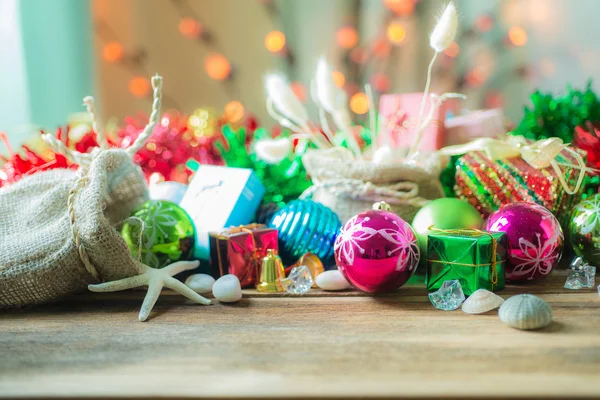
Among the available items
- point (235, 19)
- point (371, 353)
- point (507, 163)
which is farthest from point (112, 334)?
point (235, 19)

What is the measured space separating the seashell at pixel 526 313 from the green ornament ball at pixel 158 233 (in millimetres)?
413

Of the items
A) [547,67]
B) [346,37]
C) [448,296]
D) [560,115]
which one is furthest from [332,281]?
[346,37]

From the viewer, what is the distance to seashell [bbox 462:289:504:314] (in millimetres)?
579

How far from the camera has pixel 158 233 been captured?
0.69m

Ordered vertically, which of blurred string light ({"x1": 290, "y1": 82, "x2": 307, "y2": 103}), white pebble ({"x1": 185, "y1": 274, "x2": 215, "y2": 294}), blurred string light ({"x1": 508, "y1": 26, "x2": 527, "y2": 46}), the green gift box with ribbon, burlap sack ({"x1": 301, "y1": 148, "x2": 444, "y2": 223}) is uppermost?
blurred string light ({"x1": 508, "y1": 26, "x2": 527, "y2": 46})

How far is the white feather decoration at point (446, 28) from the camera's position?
69 centimetres

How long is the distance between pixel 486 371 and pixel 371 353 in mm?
100

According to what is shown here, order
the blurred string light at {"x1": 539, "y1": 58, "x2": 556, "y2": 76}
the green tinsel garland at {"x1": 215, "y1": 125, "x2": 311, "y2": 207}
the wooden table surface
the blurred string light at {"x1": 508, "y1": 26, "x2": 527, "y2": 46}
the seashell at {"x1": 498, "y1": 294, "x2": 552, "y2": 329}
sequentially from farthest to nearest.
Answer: the blurred string light at {"x1": 508, "y1": 26, "x2": 527, "y2": 46} → the blurred string light at {"x1": 539, "y1": 58, "x2": 556, "y2": 76} → the green tinsel garland at {"x1": 215, "y1": 125, "x2": 311, "y2": 207} → the seashell at {"x1": 498, "y1": 294, "x2": 552, "y2": 329} → the wooden table surface

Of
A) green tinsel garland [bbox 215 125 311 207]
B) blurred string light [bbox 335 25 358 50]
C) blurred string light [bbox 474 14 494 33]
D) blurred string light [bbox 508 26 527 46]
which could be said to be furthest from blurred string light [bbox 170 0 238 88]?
green tinsel garland [bbox 215 125 311 207]

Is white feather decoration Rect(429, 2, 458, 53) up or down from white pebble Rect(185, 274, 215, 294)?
up

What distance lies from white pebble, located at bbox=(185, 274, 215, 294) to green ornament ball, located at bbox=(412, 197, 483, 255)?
0.29 metres

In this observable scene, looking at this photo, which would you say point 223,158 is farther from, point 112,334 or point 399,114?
point 112,334

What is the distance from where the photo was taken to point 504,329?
531 mm

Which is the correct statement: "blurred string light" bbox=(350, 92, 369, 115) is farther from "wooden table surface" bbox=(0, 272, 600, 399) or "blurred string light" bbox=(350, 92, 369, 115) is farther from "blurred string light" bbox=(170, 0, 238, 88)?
"wooden table surface" bbox=(0, 272, 600, 399)
